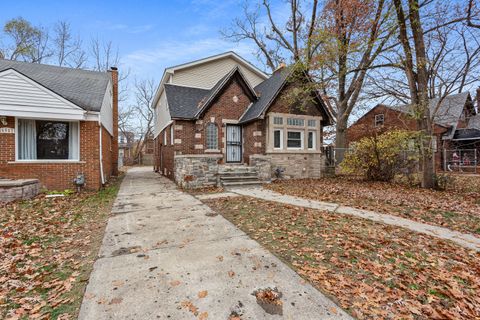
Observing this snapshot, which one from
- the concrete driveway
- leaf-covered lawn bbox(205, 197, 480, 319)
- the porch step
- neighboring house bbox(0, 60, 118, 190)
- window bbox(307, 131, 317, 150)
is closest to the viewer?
the concrete driveway

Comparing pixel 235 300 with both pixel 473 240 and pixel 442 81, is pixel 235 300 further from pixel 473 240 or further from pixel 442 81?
pixel 442 81

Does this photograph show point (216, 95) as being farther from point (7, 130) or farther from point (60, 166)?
point (7, 130)

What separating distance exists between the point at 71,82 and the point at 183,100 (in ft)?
18.3

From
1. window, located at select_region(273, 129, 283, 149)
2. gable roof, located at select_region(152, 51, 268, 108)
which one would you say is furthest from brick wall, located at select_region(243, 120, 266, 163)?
gable roof, located at select_region(152, 51, 268, 108)

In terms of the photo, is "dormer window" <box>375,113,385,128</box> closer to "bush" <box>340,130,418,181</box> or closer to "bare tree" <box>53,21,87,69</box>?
"bush" <box>340,130,418,181</box>

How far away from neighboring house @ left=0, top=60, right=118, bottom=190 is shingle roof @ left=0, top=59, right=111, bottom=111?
0.04 m

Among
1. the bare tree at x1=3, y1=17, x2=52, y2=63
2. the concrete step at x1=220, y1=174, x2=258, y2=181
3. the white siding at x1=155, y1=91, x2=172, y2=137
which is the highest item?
the bare tree at x1=3, y1=17, x2=52, y2=63

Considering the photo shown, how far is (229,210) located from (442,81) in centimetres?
1211

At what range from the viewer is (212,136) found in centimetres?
1255

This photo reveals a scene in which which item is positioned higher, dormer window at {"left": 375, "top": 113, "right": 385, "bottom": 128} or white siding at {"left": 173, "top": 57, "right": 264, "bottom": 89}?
white siding at {"left": 173, "top": 57, "right": 264, "bottom": 89}

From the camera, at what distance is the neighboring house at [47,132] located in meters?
8.18

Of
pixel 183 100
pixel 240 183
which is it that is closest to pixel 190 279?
pixel 240 183

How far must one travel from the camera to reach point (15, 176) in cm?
840

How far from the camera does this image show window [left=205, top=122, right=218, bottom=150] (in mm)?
12438
